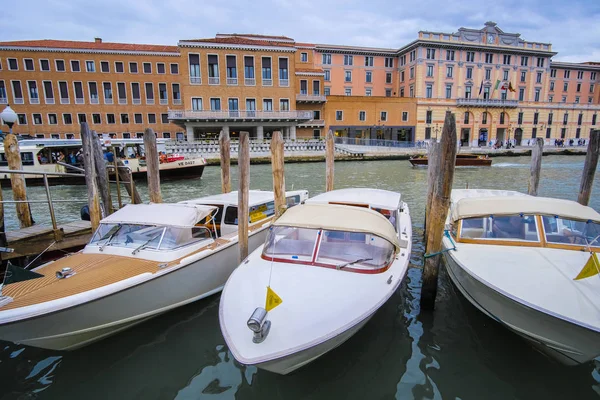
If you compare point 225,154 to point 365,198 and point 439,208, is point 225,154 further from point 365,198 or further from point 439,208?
point 439,208

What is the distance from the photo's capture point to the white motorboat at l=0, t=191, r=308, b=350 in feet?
13.1

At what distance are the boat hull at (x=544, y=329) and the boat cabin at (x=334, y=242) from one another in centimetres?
132

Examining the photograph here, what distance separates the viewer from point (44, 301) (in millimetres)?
3986

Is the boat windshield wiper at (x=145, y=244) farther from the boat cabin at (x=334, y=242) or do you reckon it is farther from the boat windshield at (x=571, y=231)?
the boat windshield at (x=571, y=231)

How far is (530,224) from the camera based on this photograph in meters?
5.23

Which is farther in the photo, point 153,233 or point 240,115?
point 240,115

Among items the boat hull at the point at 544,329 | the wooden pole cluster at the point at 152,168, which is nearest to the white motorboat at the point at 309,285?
the boat hull at the point at 544,329

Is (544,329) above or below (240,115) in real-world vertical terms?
below

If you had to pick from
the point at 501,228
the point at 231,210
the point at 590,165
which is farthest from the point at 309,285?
the point at 590,165

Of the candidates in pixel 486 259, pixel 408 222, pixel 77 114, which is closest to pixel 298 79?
pixel 77 114

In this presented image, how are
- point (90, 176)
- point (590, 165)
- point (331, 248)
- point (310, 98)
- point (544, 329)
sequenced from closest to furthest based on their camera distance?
point (544, 329) < point (331, 248) < point (90, 176) < point (590, 165) < point (310, 98)

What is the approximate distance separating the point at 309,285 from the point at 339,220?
4.06 feet

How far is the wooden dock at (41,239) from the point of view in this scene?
635 cm

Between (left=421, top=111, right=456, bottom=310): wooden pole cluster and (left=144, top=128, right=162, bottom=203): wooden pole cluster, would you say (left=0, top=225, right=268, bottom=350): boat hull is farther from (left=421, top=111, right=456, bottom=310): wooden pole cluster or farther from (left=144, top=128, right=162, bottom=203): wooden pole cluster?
(left=144, top=128, right=162, bottom=203): wooden pole cluster
